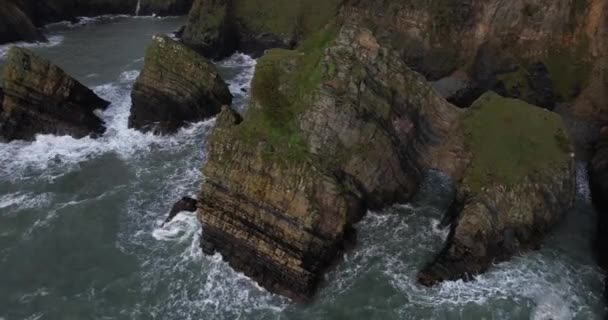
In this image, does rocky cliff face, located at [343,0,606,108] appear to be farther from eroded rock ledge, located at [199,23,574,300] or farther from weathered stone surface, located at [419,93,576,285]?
eroded rock ledge, located at [199,23,574,300]

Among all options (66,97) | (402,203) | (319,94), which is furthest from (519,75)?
(66,97)

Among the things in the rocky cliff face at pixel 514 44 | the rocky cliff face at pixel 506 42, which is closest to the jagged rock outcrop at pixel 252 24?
the rocky cliff face at pixel 506 42

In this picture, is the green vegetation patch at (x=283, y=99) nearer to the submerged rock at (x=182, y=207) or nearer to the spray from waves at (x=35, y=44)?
the submerged rock at (x=182, y=207)

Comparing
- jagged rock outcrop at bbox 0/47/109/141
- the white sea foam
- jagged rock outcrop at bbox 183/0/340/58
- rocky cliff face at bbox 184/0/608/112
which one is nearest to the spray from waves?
jagged rock outcrop at bbox 183/0/340/58

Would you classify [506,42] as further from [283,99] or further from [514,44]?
[283,99]

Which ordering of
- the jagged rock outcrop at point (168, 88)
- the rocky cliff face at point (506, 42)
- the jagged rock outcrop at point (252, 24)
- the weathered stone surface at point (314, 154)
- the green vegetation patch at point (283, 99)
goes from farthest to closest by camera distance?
A: 1. the jagged rock outcrop at point (252, 24)
2. the rocky cliff face at point (506, 42)
3. the jagged rock outcrop at point (168, 88)
4. the green vegetation patch at point (283, 99)
5. the weathered stone surface at point (314, 154)

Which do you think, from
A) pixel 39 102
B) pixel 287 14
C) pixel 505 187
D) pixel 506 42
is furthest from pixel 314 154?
pixel 287 14
